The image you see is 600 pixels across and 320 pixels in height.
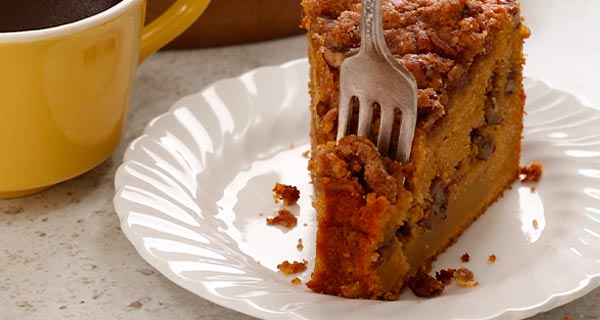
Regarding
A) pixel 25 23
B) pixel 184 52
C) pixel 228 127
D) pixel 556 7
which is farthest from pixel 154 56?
pixel 556 7

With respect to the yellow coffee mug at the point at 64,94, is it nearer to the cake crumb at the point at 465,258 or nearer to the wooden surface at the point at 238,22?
the wooden surface at the point at 238,22

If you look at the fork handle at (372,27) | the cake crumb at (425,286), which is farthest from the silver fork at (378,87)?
the cake crumb at (425,286)

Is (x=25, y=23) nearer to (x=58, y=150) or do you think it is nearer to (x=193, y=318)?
(x=58, y=150)

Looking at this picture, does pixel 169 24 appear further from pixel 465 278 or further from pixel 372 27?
pixel 465 278

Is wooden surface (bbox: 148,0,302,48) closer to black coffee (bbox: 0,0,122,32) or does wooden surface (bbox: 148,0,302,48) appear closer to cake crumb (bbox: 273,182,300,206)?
black coffee (bbox: 0,0,122,32)

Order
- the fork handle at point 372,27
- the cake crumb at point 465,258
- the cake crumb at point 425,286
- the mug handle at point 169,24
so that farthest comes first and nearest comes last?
the mug handle at point 169,24
the cake crumb at point 465,258
the cake crumb at point 425,286
the fork handle at point 372,27
